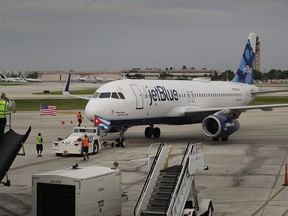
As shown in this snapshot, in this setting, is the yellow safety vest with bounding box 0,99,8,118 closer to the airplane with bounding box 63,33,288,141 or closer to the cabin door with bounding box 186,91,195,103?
the airplane with bounding box 63,33,288,141

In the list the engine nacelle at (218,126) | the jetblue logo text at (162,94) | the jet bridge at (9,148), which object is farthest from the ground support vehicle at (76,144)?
the jet bridge at (9,148)

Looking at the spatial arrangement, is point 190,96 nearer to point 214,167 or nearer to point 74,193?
point 214,167

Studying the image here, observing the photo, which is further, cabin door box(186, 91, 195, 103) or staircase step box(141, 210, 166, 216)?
cabin door box(186, 91, 195, 103)

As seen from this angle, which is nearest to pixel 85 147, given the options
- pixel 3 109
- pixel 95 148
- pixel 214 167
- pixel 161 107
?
pixel 95 148

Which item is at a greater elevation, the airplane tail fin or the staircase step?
the airplane tail fin

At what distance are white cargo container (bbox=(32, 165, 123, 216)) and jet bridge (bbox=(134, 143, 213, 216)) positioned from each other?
997 millimetres

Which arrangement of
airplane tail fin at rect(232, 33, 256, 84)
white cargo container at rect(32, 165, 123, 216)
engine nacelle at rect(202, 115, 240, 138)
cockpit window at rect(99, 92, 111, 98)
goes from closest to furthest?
white cargo container at rect(32, 165, 123, 216)
cockpit window at rect(99, 92, 111, 98)
engine nacelle at rect(202, 115, 240, 138)
airplane tail fin at rect(232, 33, 256, 84)

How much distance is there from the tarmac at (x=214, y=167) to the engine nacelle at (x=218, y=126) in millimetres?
742

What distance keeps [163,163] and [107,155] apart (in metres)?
14.1

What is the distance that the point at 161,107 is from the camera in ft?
118

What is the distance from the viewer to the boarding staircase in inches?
576

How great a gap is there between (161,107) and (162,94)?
3.27 ft

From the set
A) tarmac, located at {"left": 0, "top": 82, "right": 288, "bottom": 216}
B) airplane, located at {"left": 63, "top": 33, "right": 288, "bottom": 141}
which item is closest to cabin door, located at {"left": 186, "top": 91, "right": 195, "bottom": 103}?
airplane, located at {"left": 63, "top": 33, "right": 288, "bottom": 141}

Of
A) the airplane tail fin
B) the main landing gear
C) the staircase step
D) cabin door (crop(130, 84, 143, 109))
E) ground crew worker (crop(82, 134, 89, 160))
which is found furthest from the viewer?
the airplane tail fin
